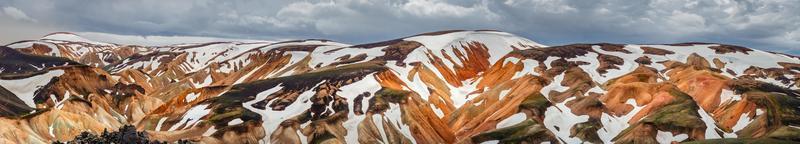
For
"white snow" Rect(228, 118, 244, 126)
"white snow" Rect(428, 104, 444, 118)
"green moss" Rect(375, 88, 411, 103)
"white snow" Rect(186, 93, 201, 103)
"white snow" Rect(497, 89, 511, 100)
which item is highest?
"green moss" Rect(375, 88, 411, 103)

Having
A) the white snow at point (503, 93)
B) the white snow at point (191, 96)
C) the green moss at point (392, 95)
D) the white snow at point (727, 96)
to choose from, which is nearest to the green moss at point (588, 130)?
the white snow at point (503, 93)

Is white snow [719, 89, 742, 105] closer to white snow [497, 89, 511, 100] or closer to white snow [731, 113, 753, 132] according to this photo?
white snow [731, 113, 753, 132]

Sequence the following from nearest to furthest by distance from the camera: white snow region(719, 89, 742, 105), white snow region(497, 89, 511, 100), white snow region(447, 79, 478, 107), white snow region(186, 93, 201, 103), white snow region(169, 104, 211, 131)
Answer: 1. white snow region(169, 104, 211, 131)
2. white snow region(719, 89, 742, 105)
3. white snow region(186, 93, 201, 103)
4. white snow region(497, 89, 511, 100)
5. white snow region(447, 79, 478, 107)

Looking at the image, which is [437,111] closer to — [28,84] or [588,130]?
[588,130]

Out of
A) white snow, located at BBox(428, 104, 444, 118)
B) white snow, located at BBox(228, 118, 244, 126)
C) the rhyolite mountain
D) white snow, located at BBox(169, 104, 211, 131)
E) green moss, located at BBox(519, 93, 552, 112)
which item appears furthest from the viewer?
white snow, located at BBox(428, 104, 444, 118)

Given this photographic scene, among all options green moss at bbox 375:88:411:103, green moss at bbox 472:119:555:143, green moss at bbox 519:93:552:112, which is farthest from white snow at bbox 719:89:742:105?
green moss at bbox 375:88:411:103

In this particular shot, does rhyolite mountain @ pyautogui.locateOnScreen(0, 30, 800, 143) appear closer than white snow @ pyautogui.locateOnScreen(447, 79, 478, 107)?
Yes
